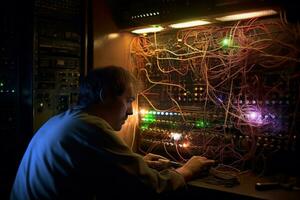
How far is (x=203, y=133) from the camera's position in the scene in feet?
6.44

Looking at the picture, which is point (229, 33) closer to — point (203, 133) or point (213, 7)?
point (213, 7)

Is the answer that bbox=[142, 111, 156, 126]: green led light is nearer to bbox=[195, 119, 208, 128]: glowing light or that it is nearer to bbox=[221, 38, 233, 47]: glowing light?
bbox=[195, 119, 208, 128]: glowing light

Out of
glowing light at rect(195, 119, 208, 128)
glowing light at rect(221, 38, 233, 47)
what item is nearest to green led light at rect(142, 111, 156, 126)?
glowing light at rect(195, 119, 208, 128)

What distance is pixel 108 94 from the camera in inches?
61.8

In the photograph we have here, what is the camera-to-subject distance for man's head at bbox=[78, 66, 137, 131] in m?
1.56

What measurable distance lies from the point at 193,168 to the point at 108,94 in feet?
1.81

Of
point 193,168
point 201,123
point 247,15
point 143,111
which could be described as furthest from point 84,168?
point 247,15

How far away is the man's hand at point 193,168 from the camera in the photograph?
162 centimetres

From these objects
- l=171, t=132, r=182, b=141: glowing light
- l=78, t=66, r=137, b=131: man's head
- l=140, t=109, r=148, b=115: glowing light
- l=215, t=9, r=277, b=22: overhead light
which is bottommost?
l=171, t=132, r=182, b=141: glowing light

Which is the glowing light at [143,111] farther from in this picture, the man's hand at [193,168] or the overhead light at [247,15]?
the overhead light at [247,15]

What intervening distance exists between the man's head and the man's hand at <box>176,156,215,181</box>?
0.38 m

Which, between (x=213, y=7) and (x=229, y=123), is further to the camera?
(x=229, y=123)

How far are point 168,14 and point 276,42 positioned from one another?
1.90 ft

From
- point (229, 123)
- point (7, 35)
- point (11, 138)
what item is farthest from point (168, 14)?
point (11, 138)
